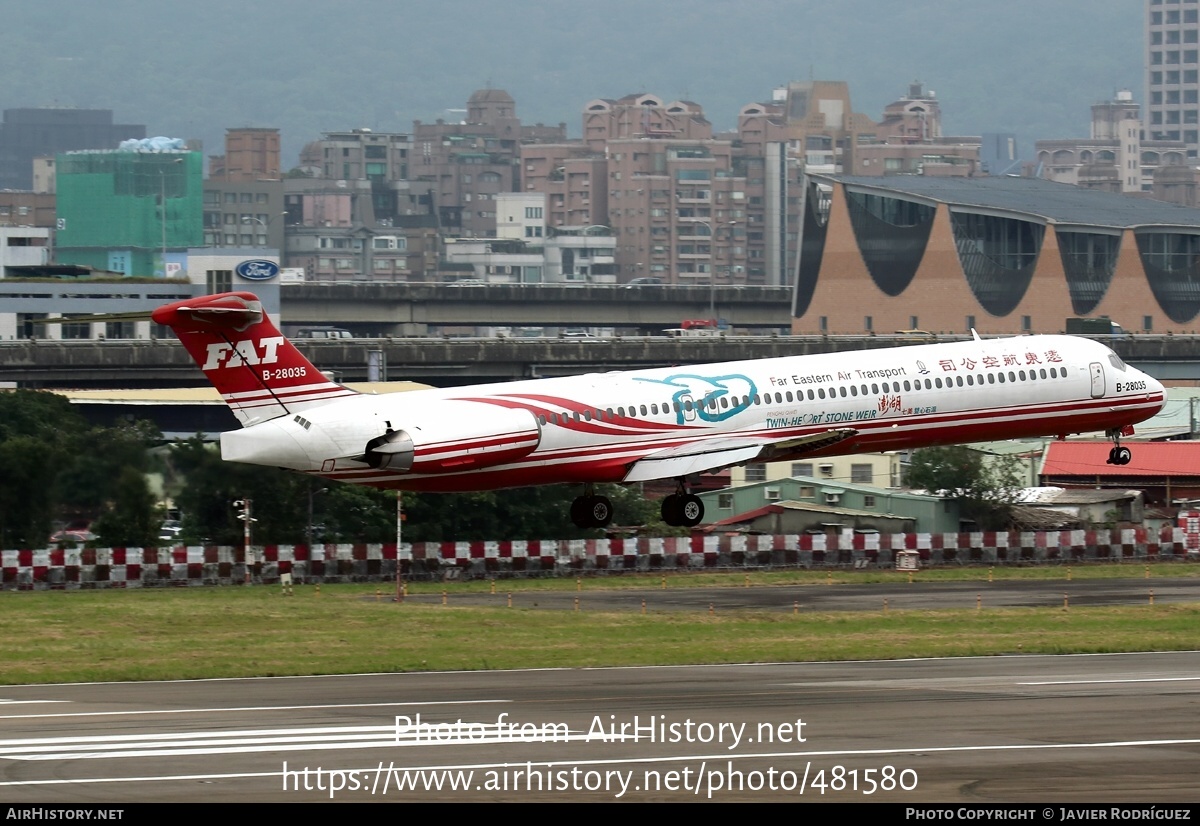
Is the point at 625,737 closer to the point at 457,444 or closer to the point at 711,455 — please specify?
the point at 457,444

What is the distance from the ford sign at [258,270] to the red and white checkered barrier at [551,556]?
9318 cm

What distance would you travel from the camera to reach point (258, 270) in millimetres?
155625

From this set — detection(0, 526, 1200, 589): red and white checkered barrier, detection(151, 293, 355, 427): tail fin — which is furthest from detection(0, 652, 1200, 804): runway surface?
detection(0, 526, 1200, 589): red and white checkered barrier

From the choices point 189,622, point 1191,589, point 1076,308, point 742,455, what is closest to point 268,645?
point 189,622

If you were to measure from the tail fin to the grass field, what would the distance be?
16.2ft

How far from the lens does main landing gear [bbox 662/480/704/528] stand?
52750 mm

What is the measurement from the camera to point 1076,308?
185750mm

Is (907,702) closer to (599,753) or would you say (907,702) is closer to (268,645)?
(599,753)

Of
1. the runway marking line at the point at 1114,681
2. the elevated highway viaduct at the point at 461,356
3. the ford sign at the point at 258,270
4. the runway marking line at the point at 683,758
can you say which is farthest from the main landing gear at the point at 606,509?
the ford sign at the point at 258,270

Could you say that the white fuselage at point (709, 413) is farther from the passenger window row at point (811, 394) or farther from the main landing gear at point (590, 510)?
the main landing gear at point (590, 510)

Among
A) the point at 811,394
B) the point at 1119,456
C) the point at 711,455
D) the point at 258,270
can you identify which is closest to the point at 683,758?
the point at 711,455

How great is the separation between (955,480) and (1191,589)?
20.2 metres

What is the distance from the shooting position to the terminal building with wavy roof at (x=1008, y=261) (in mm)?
186625

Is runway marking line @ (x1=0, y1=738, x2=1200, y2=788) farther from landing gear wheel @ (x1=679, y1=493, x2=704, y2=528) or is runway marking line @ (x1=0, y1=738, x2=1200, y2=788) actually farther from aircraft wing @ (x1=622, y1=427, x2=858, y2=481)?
landing gear wheel @ (x1=679, y1=493, x2=704, y2=528)
